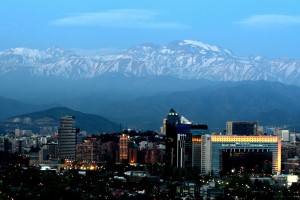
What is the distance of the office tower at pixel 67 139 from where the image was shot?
50.8 m

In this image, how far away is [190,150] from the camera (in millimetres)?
43000

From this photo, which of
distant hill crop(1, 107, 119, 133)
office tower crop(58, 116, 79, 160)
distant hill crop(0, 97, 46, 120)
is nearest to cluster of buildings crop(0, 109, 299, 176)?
office tower crop(58, 116, 79, 160)

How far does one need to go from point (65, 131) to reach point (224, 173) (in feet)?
43.2

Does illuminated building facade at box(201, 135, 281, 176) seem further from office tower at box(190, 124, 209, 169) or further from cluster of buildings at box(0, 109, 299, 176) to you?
office tower at box(190, 124, 209, 169)

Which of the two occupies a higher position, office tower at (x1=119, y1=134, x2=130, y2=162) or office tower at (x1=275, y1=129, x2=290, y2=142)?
office tower at (x1=275, y1=129, x2=290, y2=142)

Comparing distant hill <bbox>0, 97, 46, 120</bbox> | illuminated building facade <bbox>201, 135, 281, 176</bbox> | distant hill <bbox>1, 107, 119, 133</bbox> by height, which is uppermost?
distant hill <bbox>0, 97, 46, 120</bbox>

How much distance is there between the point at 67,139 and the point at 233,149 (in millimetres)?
11598

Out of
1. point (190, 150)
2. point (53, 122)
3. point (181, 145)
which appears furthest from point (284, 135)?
point (53, 122)

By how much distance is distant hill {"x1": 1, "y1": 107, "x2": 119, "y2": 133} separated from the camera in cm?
7725

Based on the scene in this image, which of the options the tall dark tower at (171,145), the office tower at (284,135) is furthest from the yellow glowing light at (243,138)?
the office tower at (284,135)

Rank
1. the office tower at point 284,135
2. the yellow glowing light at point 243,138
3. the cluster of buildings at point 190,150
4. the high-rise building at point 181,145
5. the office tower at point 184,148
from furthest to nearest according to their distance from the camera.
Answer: the office tower at point 284,135 < the high-rise building at point 181,145 < the office tower at point 184,148 < the yellow glowing light at point 243,138 < the cluster of buildings at point 190,150

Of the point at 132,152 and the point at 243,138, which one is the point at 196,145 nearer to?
the point at 243,138

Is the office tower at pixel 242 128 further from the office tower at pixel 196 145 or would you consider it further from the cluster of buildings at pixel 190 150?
the office tower at pixel 196 145

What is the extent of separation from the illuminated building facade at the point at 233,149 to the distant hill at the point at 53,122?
34.2 m
